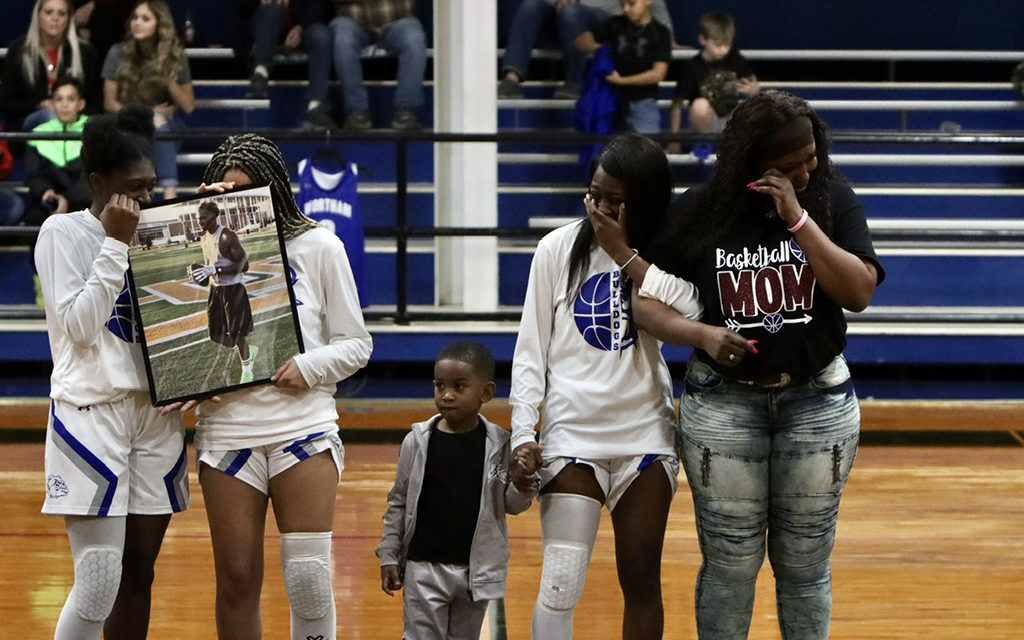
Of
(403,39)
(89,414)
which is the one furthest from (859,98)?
(89,414)

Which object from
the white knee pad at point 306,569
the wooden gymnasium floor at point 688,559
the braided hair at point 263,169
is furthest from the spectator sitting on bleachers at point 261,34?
the white knee pad at point 306,569

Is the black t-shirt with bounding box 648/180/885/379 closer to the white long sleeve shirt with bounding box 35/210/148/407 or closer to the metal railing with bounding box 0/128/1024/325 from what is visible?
the white long sleeve shirt with bounding box 35/210/148/407

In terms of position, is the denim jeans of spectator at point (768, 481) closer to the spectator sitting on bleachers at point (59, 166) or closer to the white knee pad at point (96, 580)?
the white knee pad at point (96, 580)

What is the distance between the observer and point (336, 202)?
21.4 ft

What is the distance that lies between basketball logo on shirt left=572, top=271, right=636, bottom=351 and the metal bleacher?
12.1 feet

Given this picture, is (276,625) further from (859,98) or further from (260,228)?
(859,98)

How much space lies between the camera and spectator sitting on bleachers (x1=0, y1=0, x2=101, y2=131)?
281 inches

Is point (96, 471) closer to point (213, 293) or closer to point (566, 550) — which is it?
point (213, 293)

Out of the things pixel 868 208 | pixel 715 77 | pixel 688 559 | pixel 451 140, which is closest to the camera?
pixel 688 559

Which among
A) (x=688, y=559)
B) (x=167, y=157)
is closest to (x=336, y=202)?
(x=167, y=157)

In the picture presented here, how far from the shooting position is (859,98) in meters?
8.88

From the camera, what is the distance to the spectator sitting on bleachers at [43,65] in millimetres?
7129

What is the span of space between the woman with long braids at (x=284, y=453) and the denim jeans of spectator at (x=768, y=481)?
746 mm

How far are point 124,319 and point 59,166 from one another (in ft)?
14.8
